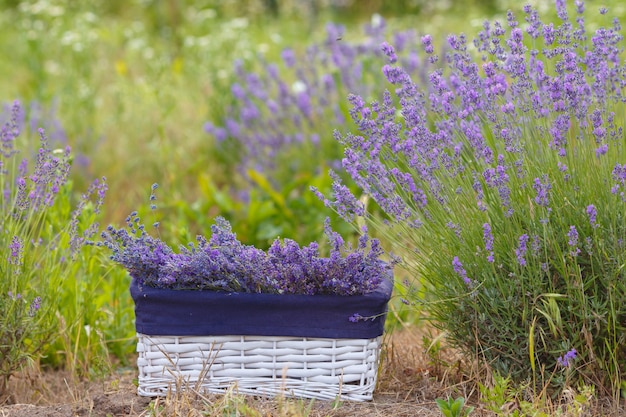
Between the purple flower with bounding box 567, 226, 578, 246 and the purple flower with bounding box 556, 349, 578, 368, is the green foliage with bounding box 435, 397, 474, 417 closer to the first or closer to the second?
the purple flower with bounding box 556, 349, 578, 368

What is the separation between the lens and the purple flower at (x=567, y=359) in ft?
6.73

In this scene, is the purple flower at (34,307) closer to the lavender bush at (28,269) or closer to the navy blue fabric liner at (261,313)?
the lavender bush at (28,269)

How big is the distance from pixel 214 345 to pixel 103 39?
225 inches

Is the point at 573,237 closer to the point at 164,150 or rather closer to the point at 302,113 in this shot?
the point at 302,113

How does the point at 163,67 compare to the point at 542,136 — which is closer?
the point at 542,136

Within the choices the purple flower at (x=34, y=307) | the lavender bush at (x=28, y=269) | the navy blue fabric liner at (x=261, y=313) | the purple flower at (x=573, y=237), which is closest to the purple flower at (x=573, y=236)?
the purple flower at (x=573, y=237)

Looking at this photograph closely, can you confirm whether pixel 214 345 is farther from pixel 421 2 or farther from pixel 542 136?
pixel 421 2

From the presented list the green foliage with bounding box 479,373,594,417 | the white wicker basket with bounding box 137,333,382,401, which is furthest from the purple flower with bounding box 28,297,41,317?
the green foliage with bounding box 479,373,594,417

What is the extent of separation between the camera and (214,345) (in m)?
2.24

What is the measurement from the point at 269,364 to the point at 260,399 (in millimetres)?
97

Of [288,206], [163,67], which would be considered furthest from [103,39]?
[288,206]

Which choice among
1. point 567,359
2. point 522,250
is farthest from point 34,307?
point 567,359

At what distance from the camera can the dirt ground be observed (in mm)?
2184

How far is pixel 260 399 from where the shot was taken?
87.7 inches
